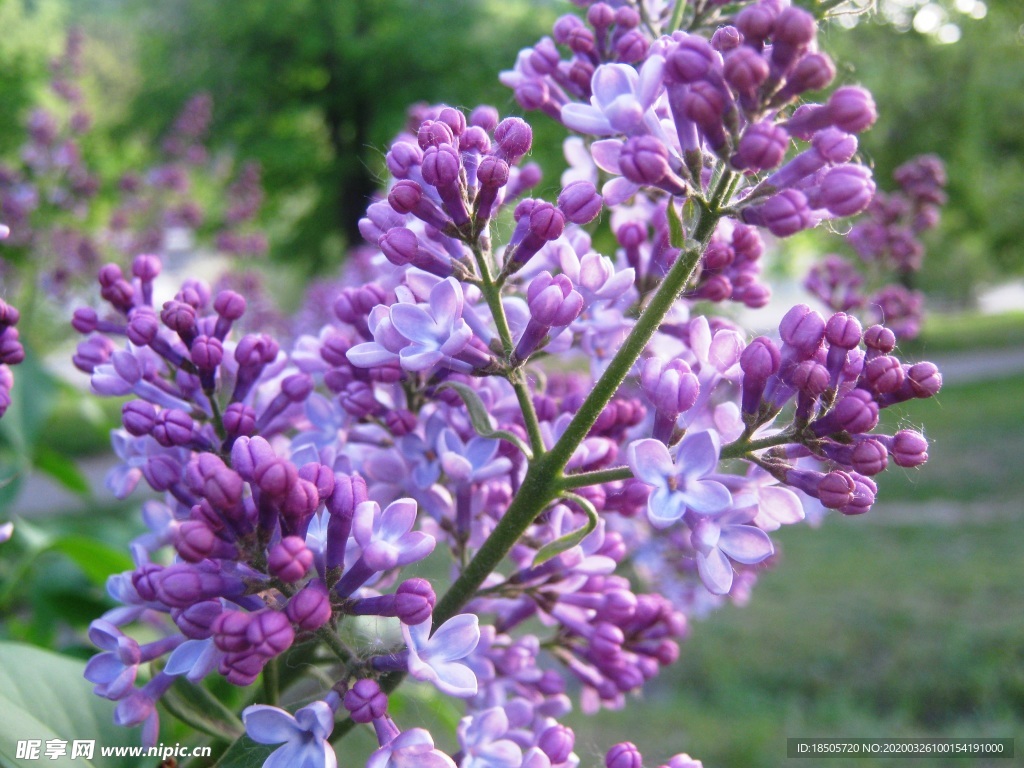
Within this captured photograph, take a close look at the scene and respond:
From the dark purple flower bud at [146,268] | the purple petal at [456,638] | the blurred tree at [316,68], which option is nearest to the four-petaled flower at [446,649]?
the purple petal at [456,638]

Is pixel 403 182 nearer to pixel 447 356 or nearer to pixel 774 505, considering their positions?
pixel 447 356

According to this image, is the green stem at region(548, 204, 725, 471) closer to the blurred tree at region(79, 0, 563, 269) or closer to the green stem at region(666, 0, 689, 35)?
the green stem at region(666, 0, 689, 35)

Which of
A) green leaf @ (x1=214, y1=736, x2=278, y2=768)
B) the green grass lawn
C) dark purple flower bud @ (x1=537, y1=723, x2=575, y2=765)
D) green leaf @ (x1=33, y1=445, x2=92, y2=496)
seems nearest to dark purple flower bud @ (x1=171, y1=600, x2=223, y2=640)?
green leaf @ (x1=214, y1=736, x2=278, y2=768)

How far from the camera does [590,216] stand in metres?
0.77

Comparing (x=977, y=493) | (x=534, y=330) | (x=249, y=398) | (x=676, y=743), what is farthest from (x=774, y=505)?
(x=977, y=493)

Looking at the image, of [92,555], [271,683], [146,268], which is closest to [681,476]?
[271,683]

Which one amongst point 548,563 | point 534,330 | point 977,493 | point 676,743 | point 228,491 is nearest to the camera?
point 228,491

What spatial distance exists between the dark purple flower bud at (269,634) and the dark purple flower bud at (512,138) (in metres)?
0.43

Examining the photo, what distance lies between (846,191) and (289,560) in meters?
0.50

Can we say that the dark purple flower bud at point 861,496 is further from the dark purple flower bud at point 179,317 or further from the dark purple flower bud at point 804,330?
the dark purple flower bud at point 179,317

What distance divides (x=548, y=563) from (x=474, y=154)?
42 centimetres

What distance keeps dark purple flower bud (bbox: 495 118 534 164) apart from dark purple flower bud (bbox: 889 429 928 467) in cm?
41

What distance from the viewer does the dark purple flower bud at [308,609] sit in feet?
2.09

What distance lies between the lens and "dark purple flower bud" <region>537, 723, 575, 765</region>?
0.82m
